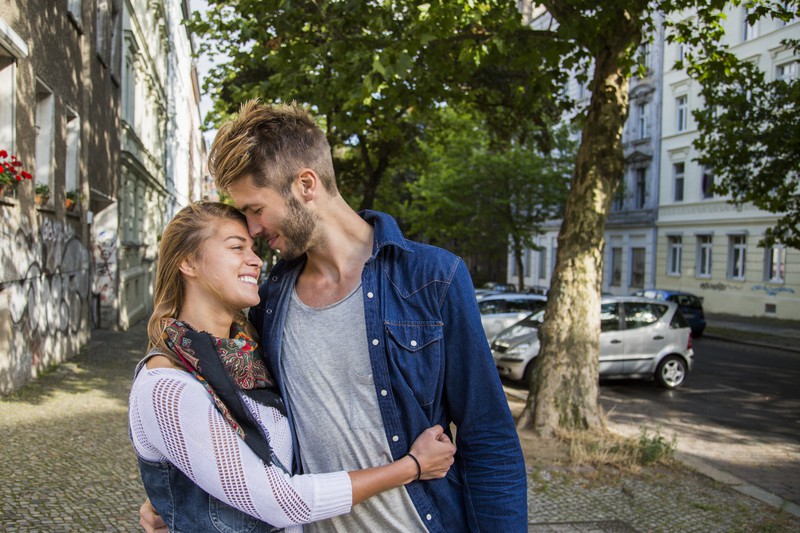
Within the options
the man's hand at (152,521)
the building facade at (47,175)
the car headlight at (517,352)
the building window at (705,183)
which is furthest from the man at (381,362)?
the building window at (705,183)

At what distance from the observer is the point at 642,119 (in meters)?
38.3

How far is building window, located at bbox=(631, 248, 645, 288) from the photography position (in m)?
38.2

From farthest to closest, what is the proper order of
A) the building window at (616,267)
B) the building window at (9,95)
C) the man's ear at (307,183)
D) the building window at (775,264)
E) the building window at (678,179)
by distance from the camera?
the building window at (616,267) → the building window at (678,179) → the building window at (775,264) → the building window at (9,95) → the man's ear at (307,183)

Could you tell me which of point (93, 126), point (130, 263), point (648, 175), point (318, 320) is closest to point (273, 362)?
point (318, 320)

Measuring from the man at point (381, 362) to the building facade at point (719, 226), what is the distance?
26.1 metres

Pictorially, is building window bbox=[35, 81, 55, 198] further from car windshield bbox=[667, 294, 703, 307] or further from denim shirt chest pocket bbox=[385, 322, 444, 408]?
car windshield bbox=[667, 294, 703, 307]

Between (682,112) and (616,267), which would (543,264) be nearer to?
(616,267)

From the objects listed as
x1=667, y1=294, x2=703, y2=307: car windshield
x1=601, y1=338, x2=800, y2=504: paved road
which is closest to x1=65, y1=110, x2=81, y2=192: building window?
x1=601, y1=338, x2=800, y2=504: paved road

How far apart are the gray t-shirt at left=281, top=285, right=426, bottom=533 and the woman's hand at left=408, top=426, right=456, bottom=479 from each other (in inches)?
3.4

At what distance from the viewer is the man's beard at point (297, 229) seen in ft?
7.07

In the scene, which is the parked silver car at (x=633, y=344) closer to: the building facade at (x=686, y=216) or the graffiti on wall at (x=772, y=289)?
the building facade at (x=686, y=216)

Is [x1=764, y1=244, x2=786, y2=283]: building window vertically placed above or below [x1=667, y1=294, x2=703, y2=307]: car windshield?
above

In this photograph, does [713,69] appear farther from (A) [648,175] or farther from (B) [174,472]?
(A) [648,175]

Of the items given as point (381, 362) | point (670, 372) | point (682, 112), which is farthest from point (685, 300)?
point (381, 362)
